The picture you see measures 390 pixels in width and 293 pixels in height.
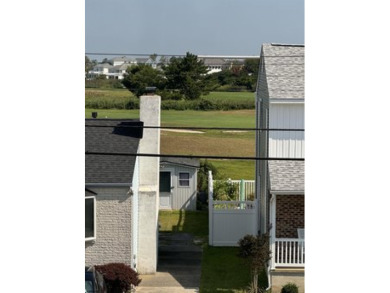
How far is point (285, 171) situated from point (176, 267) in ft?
7.04

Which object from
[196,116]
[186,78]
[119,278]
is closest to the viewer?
[119,278]

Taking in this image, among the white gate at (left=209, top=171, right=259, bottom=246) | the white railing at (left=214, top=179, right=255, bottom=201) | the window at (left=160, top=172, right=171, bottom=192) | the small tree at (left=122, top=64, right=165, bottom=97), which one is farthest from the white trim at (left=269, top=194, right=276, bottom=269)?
the window at (left=160, top=172, right=171, bottom=192)

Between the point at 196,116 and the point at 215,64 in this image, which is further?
the point at 196,116

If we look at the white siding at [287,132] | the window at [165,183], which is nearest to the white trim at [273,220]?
the white siding at [287,132]

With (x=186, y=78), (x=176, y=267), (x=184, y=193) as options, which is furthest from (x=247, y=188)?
(x=176, y=267)

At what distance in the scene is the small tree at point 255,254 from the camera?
8.26 meters

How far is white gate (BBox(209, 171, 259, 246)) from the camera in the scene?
423 inches

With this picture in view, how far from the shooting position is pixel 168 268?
31.3 feet

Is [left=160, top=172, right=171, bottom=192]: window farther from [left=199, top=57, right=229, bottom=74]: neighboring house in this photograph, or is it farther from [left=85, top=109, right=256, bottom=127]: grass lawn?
[left=199, top=57, right=229, bottom=74]: neighboring house

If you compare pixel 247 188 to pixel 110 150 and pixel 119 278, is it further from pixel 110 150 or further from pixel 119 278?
pixel 119 278

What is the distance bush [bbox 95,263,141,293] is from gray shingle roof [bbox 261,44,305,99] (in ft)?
9.21

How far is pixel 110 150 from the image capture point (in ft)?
30.4
